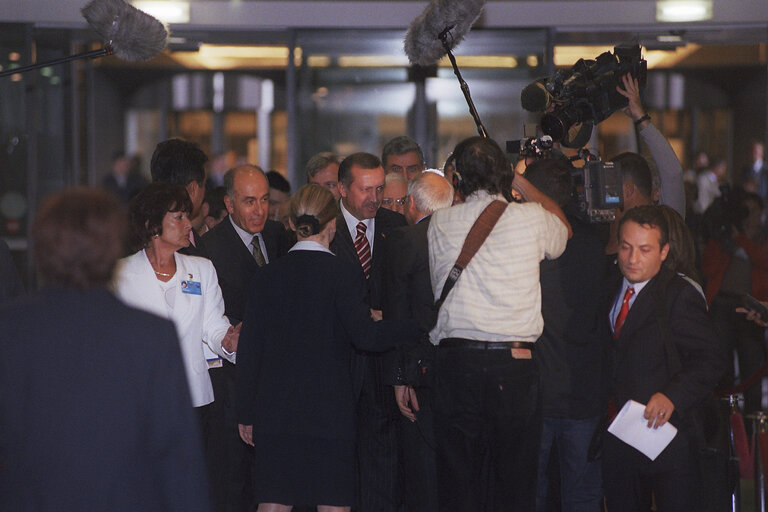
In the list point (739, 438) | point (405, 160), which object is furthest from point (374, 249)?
point (739, 438)

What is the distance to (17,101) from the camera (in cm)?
877

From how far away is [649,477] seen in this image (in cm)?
404

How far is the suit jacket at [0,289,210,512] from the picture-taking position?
7.47 feet

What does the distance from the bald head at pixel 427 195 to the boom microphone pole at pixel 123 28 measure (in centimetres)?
180

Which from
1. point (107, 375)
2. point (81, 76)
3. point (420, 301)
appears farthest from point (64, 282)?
point (81, 76)

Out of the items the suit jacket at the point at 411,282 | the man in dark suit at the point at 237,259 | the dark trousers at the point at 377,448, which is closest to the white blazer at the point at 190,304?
the man in dark suit at the point at 237,259

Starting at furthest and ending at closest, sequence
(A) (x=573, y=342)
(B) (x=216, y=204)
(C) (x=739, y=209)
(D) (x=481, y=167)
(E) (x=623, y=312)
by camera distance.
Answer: (C) (x=739, y=209) → (B) (x=216, y=204) → (A) (x=573, y=342) → (E) (x=623, y=312) → (D) (x=481, y=167)

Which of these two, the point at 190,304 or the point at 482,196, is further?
the point at 190,304

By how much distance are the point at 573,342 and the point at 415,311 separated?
2.48 feet

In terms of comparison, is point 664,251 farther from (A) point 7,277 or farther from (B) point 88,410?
(A) point 7,277

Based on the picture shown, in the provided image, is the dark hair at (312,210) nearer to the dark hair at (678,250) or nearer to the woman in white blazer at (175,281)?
the woman in white blazer at (175,281)

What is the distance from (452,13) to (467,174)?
5.45 ft

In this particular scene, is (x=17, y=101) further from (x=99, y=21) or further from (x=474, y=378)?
(x=474, y=378)

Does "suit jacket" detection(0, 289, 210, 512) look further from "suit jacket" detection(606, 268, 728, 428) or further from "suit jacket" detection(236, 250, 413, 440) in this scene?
"suit jacket" detection(606, 268, 728, 428)
